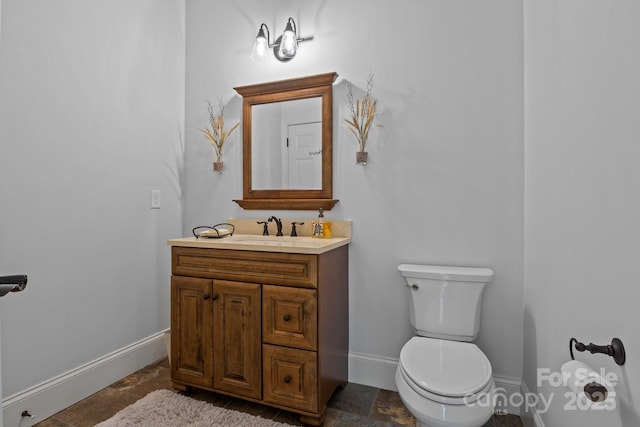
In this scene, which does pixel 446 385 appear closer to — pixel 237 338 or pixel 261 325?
pixel 261 325

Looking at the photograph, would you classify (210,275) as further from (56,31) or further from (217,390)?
(56,31)

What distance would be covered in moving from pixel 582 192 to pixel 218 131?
7.21 feet

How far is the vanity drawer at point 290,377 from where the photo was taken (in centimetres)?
160

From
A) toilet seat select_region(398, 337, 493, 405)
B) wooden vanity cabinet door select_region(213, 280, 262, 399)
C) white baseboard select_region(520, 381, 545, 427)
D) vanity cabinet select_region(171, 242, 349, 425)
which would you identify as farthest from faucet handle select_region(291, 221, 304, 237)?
white baseboard select_region(520, 381, 545, 427)

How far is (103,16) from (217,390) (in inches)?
92.1

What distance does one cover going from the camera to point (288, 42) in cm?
215

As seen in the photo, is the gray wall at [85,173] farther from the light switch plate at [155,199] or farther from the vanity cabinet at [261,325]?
the vanity cabinet at [261,325]

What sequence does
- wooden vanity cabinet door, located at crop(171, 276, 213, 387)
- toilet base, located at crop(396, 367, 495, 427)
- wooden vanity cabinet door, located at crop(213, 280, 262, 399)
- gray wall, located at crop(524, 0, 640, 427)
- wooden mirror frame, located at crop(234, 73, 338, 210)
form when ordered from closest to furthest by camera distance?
gray wall, located at crop(524, 0, 640, 427) → toilet base, located at crop(396, 367, 495, 427) → wooden vanity cabinet door, located at crop(213, 280, 262, 399) → wooden vanity cabinet door, located at crop(171, 276, 213, 387) → wooden mirror frame, located at crop(234, 73, 338, 210)

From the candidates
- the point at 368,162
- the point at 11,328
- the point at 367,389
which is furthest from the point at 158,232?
the point at 367,389

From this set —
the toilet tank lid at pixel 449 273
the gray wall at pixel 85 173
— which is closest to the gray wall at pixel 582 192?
the toilet tank lid at pixel 449 273

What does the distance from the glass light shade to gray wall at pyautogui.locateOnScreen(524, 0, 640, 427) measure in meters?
1.35

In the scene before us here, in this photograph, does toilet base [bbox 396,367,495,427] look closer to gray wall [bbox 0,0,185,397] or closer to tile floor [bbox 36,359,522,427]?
tile floor [bbox 36,359,522,427]

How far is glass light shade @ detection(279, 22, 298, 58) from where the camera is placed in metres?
2.15

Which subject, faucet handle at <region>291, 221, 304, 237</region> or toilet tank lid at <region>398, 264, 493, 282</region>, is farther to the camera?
faucet handle at <region>291, 221, 304, 237</region>
